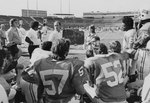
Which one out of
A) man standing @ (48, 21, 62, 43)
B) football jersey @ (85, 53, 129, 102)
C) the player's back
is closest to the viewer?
the player's back

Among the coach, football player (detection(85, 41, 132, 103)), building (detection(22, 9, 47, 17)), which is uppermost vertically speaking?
building (detection(22, 9, 47, 17))

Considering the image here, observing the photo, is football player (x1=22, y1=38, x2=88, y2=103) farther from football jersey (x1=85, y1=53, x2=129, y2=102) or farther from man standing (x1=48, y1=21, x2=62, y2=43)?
man standing (x1=48, y1=21, x2=62, y2=43)

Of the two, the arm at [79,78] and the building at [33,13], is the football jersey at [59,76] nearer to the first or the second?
the arm at [79,78]

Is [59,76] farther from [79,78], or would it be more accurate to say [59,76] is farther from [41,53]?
[41,53]

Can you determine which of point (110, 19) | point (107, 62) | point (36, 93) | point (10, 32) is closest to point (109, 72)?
point (107, 62)

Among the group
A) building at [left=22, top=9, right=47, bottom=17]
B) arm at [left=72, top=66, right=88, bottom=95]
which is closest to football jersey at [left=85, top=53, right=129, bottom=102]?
arm at [left=72, top=66, right=88, bottom=95]

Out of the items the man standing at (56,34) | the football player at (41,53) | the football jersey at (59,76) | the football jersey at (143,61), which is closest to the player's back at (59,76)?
the football jersey at (59,76)

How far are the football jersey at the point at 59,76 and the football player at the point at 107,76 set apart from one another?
0.29m

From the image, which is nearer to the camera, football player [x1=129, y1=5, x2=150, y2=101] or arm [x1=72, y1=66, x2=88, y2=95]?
arm [x1=72, y1=66, x2=88, y2=95]

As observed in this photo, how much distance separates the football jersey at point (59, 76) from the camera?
237cm

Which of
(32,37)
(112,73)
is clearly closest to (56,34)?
(32,37)

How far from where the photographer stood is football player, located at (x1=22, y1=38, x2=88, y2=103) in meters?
2.37

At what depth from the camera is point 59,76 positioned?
7.80 ft

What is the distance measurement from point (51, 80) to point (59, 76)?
0.12 meters
